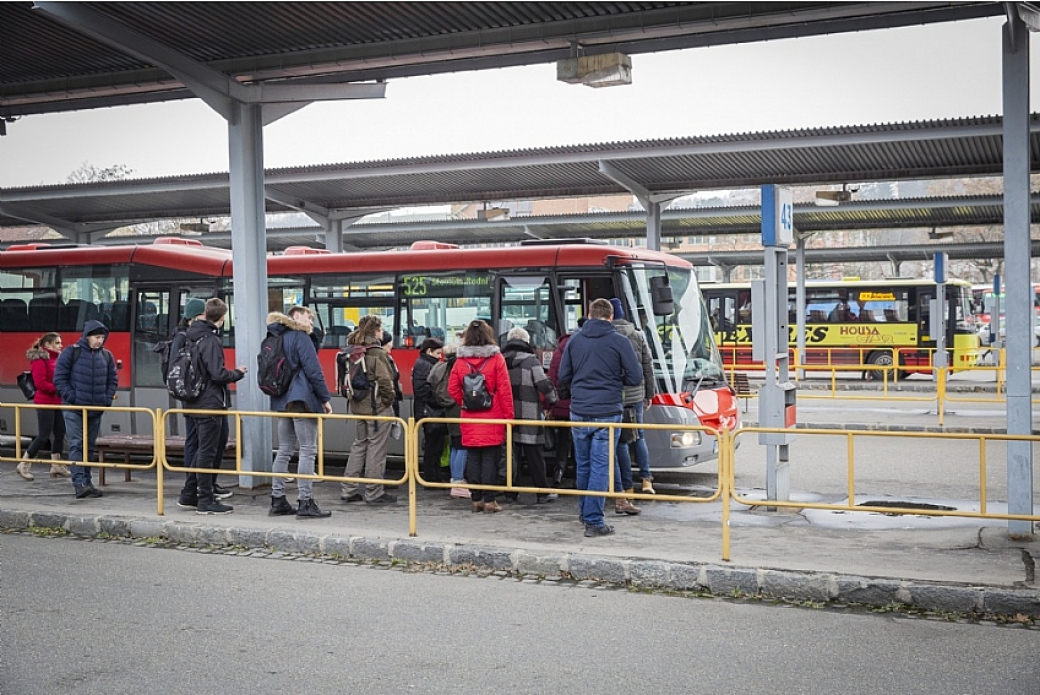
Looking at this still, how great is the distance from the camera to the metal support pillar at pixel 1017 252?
30.6ft

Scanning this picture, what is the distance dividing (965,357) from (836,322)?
14.7 feet

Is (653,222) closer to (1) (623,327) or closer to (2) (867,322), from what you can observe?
(1) (623,327)

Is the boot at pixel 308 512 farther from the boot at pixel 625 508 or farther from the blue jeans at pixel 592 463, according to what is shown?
the boot at pixel 625 508

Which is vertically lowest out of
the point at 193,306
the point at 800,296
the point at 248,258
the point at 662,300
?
the point at 662,300

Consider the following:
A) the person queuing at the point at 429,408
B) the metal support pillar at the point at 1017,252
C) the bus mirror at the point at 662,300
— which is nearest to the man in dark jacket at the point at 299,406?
the person queuing at the point at 429,408

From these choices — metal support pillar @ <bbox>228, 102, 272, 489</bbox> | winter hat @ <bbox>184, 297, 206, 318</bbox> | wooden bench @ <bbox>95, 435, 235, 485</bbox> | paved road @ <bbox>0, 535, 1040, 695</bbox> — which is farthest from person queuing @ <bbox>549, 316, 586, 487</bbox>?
winter hat @ <bbox>184, 297, 206, 318</bbox>

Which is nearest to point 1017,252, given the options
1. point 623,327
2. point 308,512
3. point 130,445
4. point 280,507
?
point 623,327

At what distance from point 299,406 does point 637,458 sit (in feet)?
11.9

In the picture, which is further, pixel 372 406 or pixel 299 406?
pixel 372 406

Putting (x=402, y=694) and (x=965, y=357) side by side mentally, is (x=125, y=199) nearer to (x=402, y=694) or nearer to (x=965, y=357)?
(x=402, y=694)

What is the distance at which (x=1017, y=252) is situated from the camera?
9391 mm

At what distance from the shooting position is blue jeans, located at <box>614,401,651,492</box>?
10539 millimetres

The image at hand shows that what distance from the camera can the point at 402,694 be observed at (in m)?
5.45

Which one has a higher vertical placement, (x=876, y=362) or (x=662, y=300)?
(x=662, y=300)
